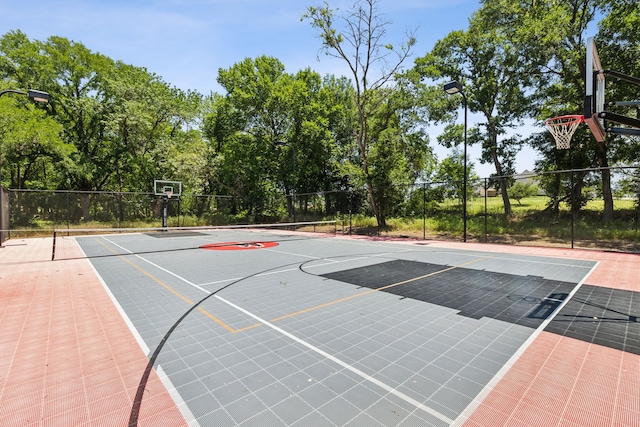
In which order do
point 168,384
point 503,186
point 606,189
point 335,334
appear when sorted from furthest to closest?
point 503,186, point 606,189, point 335,334, point 168,384

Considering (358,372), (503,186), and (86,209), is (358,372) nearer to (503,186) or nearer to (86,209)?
(503,186)

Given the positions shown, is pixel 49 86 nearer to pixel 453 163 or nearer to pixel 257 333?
pixel 257 333

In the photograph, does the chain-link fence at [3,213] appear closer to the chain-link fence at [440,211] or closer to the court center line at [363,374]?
the chain-link fence at [440,211]

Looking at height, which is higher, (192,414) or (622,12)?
(622,12)

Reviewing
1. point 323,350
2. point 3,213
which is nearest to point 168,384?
point 323,350

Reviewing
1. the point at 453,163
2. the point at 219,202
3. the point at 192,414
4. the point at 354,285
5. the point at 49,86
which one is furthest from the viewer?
the point at 453,163

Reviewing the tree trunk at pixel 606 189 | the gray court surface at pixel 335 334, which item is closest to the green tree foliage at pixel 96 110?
the gray court surface at pixel 335 334

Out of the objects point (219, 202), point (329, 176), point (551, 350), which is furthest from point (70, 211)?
point (551, 350)

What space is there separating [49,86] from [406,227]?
109 feet

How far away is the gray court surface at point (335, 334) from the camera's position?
2.70 meters

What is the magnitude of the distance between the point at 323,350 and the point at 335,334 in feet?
1.70

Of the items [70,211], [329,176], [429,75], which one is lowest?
[70,211]

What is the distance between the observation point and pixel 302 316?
4.91 m

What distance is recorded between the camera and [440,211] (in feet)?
71.5
